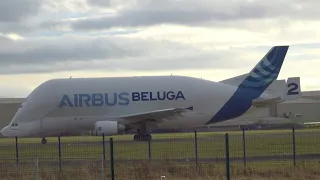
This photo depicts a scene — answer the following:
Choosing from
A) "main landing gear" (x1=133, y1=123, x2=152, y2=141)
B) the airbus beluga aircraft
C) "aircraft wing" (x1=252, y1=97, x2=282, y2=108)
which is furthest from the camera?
"aircraft wing" (x1=252, y1=97, x2=282, y2=108)

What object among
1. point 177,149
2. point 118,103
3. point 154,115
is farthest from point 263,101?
point 177,149

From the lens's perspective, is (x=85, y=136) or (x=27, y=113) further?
(x=85, y=136)

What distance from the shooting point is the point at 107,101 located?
136ft

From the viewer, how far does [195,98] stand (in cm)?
4141

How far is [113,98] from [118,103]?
422 millimetres

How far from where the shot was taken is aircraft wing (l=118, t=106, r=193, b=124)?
39.4 metres

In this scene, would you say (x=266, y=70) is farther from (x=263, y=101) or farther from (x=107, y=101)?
(x=107, y=101)

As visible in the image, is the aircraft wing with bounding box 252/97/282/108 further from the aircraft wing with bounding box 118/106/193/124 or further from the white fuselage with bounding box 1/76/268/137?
the aircraft wing with bounding box 118/106/193/124

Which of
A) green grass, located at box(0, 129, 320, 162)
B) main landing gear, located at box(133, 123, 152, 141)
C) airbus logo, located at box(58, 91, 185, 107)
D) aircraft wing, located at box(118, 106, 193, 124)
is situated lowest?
green grass, located at box(0, 129, 320, 162)

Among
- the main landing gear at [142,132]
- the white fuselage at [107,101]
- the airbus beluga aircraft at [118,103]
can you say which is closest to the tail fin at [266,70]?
the airbus beluga aircraft at [118,103]

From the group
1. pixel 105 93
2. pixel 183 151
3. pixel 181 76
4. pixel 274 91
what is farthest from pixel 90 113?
pixel 183 151

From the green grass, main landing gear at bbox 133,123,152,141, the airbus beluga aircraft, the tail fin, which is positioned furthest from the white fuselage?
the green grass

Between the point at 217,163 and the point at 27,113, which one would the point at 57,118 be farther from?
the point at 217,163

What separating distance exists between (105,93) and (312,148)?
53.4 ft
